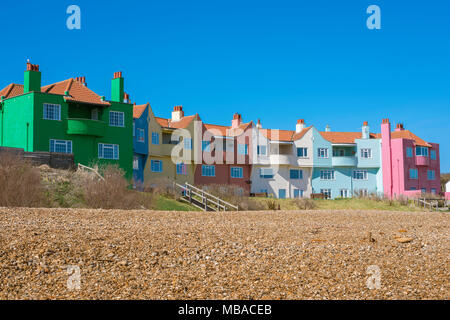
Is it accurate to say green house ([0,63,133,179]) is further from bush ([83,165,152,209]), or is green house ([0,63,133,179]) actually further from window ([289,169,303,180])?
window ([289,169,303,180])

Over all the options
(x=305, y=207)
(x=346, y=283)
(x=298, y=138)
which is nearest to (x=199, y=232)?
(x=346, y=283)

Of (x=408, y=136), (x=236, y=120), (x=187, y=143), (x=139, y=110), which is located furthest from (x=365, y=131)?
(x=139, y=110)

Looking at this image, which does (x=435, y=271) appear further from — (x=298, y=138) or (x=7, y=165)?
(x=298, y=138)

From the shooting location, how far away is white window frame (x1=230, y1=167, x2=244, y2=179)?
→ 53.9 meters

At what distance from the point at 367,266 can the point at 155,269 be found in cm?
384

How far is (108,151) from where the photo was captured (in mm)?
40188

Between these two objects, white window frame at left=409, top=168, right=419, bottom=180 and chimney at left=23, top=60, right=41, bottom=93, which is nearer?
chimney at left=23, top=60, right=41, bottom=93

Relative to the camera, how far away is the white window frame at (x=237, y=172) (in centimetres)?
5394

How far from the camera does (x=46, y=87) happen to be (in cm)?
4056

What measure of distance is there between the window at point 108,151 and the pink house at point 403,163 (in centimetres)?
3182

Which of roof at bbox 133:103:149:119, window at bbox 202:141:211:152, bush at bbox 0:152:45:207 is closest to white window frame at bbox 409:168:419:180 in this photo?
window at bbox 202:141:211:152

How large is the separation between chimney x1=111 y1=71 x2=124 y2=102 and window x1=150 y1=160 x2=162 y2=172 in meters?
Answer: 7.13

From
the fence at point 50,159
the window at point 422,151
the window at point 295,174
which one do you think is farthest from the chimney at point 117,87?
the window at point 422,151
